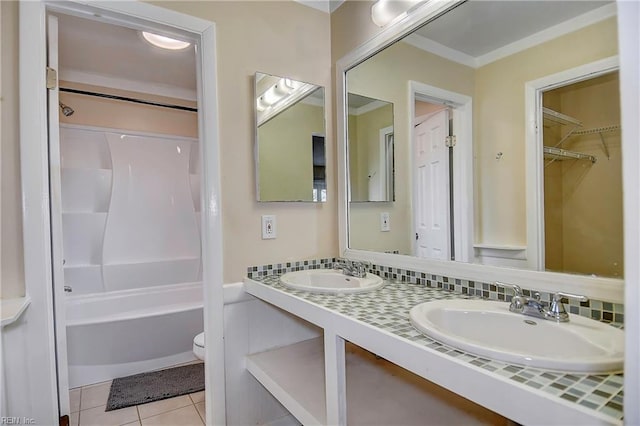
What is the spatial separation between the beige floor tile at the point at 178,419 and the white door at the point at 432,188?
5.21 feet

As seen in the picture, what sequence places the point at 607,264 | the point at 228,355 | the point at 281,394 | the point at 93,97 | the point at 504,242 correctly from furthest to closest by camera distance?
the point at 93,97
the point at 228,355
the point at 281,394
the point at 504,242
the point at 607,264

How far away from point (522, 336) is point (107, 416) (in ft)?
7.35

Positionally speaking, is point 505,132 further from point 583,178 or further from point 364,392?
point 364,392

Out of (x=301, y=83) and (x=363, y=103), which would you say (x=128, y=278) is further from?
(x=363, y=103)

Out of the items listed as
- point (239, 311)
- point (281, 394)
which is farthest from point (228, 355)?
point (281, 394)

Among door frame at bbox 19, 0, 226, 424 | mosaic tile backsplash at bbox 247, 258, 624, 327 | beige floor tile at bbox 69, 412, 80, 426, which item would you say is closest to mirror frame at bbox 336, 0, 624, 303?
mosaic tile backsplash at bbox 247, 258, 624, 327

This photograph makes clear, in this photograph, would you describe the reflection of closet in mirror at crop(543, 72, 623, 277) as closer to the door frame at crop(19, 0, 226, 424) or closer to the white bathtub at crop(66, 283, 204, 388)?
the door frame at crop(19, 0, 226, 424)

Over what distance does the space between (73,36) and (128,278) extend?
195 cm

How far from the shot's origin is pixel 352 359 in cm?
155

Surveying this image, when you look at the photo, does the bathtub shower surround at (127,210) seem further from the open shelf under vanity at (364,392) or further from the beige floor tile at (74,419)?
the open shelf under vanity at (364,392)

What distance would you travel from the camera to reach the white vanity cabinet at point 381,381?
59 cm

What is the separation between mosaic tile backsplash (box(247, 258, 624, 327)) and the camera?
2.94 feet

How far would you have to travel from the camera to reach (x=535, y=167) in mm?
1094

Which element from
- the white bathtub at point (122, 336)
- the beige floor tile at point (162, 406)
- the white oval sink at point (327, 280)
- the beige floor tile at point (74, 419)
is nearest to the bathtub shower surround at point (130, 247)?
the white bathtub at point (122, 336)
